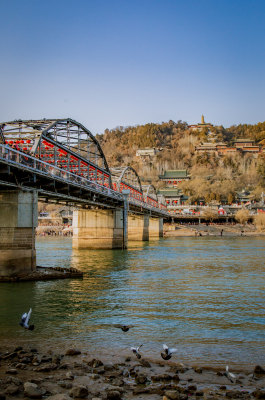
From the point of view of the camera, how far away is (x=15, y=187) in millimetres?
25703

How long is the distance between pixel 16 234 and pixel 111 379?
17.3 metres

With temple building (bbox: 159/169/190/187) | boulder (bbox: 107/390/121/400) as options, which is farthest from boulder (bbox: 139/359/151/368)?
temple building (bbox: 159/169/190/187)

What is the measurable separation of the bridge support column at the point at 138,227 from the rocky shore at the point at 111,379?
234 ft

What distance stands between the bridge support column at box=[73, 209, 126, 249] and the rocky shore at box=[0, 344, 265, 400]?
42297 mm

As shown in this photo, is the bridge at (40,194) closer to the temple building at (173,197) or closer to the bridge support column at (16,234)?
the bridge support column at (16,234)

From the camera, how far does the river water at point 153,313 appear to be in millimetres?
11664

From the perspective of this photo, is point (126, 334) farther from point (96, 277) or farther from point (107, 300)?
point (96, 277)

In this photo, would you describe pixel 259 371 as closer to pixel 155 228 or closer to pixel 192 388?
pixel 192 388

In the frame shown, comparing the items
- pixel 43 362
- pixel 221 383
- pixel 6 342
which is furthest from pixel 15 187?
pixel 221 383

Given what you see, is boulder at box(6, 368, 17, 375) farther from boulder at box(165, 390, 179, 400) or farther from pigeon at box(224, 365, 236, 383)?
pigeon at box(224, 365, 236, 383)

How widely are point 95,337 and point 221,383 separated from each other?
16.2ft

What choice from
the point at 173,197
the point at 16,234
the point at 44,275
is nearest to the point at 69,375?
the point at 44,275

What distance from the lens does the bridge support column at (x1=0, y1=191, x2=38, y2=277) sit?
24188 mm

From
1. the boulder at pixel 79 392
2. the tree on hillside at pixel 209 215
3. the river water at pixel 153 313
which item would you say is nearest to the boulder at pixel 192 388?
the river water at pixel 153 313
